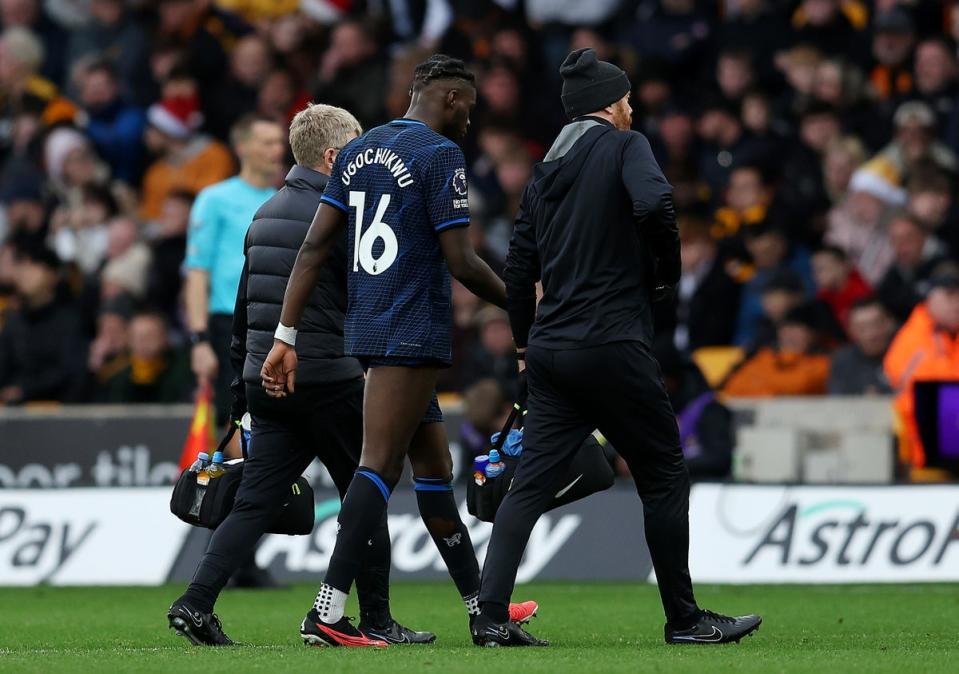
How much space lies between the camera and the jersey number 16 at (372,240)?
777 centimetres

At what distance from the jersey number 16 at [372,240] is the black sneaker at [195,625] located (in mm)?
1508

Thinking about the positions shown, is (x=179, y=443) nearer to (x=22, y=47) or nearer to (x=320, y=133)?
(x=22, y=47)

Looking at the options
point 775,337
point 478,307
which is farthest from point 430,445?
point 478,307

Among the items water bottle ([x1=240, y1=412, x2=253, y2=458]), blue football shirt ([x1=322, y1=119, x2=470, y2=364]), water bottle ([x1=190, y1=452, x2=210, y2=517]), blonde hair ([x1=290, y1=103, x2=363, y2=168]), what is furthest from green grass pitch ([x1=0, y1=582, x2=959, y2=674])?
blonde hair ([x1=290, y1=103, x2=363, y2=168])

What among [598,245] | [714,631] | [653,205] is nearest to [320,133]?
[598,245]

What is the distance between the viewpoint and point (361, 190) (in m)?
7.80

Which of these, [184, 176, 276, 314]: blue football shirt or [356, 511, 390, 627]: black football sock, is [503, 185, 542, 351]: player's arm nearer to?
[356, 511, 390, 627]: black football sock

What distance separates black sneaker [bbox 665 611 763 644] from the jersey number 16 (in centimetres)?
183

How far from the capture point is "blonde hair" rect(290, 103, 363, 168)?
8.41m

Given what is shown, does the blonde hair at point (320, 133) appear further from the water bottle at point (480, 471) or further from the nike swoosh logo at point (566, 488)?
the nike swoosh logo at point (566, 488)

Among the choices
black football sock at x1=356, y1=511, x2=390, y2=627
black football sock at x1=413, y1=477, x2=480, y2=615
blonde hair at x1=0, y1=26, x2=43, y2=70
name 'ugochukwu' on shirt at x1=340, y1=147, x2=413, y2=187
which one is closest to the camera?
name 'ugochukwu' on shirt at x1=340, y1=147, x2=413, y2=187

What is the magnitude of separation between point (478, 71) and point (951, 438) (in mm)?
6909

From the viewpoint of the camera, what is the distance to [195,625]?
26.1ft

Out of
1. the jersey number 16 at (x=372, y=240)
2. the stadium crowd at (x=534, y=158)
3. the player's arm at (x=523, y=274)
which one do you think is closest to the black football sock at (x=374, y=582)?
the player's arm at (x=523, y=274)
